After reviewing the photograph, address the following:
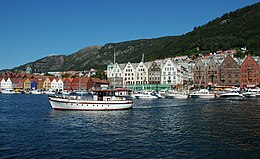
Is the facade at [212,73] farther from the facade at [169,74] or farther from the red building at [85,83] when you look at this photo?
the red building at [85,83]

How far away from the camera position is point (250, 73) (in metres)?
127

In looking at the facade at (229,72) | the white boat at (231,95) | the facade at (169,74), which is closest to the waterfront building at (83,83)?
the facade at (169,74)

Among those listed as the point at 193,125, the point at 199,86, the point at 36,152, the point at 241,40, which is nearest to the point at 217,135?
the point at 193,125

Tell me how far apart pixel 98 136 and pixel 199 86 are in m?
113

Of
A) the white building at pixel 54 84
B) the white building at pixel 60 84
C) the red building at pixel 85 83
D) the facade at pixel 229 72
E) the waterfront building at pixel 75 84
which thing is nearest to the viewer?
the facade at pixel 229 72

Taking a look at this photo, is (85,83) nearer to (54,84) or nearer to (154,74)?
(54,84)

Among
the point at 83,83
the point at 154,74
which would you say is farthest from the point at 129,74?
the point at 83,83

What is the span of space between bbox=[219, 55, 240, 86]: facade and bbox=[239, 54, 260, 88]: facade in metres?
2.38

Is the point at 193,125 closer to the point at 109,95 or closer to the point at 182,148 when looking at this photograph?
the point at 182,148

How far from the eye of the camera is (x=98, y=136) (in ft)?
94.4

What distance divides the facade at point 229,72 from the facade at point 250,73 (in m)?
2.38

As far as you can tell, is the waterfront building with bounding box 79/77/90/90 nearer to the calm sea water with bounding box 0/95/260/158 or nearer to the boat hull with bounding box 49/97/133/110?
the boat hull with bounding box 49/97/133/110

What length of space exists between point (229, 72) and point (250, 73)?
973 centimetres

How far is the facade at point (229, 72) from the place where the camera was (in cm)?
13075
